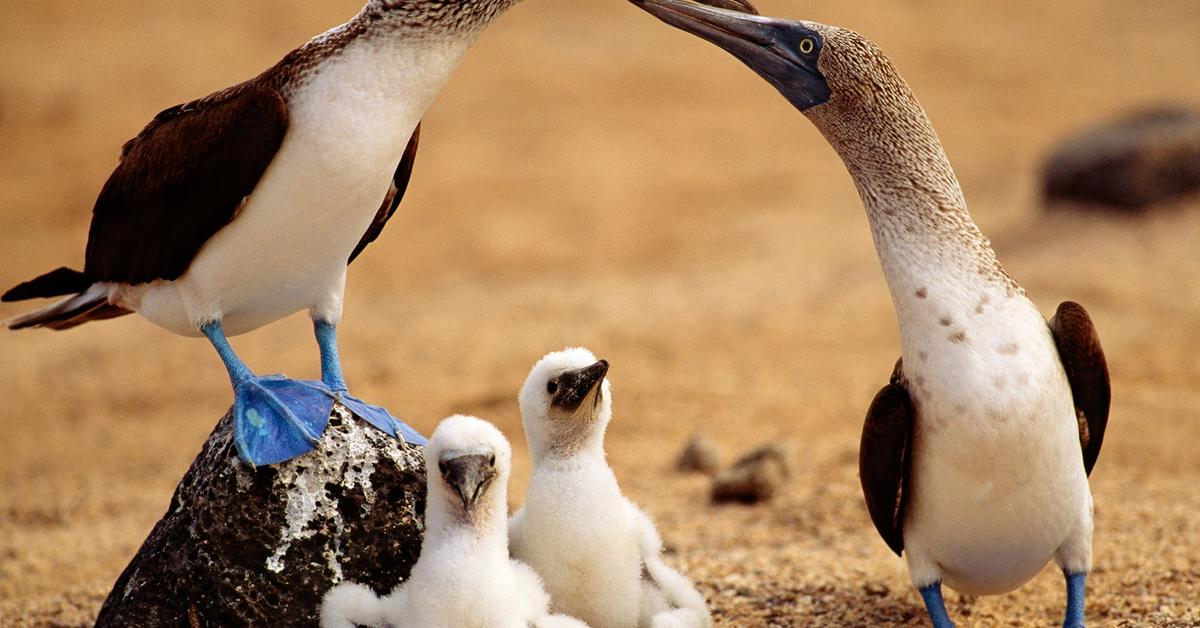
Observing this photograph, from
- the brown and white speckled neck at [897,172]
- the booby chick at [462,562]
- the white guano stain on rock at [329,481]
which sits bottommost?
the booby chick at [462,562]

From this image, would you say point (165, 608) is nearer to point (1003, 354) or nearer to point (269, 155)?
point (269, 155)

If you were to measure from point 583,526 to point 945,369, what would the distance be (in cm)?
139

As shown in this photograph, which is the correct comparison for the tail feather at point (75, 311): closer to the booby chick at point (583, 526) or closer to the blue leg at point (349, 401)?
the blue leg at point (349, 401)

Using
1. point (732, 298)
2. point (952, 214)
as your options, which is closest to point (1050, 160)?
point (732, 298)

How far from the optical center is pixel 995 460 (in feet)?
14.7

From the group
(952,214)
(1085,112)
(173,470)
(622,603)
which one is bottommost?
(622,603)

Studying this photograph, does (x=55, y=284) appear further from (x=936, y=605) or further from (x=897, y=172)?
(x=936, y=605)

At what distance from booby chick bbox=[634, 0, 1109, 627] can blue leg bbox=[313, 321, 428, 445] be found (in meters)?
1.72

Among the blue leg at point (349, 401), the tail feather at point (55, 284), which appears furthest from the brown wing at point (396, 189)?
the tail feather at point (55, 284)

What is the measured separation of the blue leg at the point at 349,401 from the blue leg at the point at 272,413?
0.09m

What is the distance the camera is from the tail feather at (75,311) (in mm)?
5527

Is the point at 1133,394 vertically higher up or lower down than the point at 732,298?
lower down

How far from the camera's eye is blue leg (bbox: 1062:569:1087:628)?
4.82m

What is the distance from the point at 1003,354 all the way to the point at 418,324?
34.0ft
